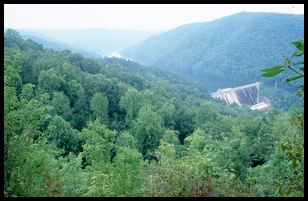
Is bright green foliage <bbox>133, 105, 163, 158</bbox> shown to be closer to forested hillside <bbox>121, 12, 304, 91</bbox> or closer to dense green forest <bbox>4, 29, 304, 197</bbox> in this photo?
dense green forest <bbox>4, 29, 304, 197</bbox>

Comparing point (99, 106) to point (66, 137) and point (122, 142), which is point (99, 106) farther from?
point (66, 137)

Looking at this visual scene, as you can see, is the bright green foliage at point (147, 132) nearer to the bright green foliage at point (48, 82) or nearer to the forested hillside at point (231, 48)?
the bright green foliage at point (48, 82)

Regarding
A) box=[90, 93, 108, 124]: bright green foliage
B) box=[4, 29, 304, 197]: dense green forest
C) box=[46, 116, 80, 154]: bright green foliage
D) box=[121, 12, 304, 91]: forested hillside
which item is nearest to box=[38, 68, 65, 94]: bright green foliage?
box=[4, 29, 304, 197]: dense green forest

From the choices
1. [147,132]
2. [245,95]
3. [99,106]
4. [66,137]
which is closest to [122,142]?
[66,137]

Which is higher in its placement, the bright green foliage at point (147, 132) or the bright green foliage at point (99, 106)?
the bright green foliage at point (99, 106)

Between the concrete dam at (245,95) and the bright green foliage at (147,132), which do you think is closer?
the bright green foliage at (147,132)

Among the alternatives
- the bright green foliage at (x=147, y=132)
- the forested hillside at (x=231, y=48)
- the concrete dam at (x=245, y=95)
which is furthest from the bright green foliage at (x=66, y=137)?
the forested hillside at (x=231, y=48)
